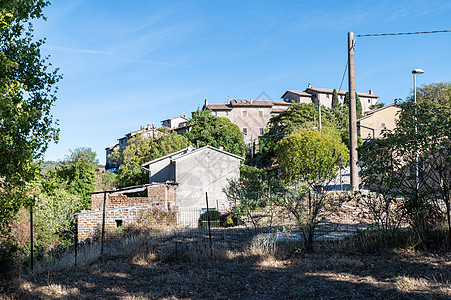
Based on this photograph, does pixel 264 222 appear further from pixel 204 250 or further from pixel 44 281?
pixel 44 281

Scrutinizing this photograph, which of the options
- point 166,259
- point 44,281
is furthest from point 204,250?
point 44,281

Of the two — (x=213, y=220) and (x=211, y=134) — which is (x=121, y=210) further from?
(x=211, y=134)

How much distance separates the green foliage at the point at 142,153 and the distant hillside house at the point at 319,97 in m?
36.5

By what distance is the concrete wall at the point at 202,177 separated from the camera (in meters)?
30.4

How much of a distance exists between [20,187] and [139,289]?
3236 millimetres

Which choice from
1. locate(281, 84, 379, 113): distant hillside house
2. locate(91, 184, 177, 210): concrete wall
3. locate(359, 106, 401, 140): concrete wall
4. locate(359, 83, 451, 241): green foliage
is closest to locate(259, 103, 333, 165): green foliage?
locate(359, 106, 401, 140): concrete wall

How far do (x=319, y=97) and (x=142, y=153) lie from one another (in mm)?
43297

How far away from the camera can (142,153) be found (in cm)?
5381

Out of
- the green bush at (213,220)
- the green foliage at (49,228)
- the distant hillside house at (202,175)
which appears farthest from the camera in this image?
the distant hillside house at (202,175)

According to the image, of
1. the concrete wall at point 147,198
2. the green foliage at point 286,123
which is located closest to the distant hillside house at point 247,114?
the green foliage at point 286,123

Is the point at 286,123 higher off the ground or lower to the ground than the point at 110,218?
higher

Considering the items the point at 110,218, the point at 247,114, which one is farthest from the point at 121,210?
the point at 247,114

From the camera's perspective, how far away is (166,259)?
9531 mm

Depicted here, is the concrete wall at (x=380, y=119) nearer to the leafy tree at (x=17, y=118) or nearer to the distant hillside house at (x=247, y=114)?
the distant hillside house at (x=247, y=114)
